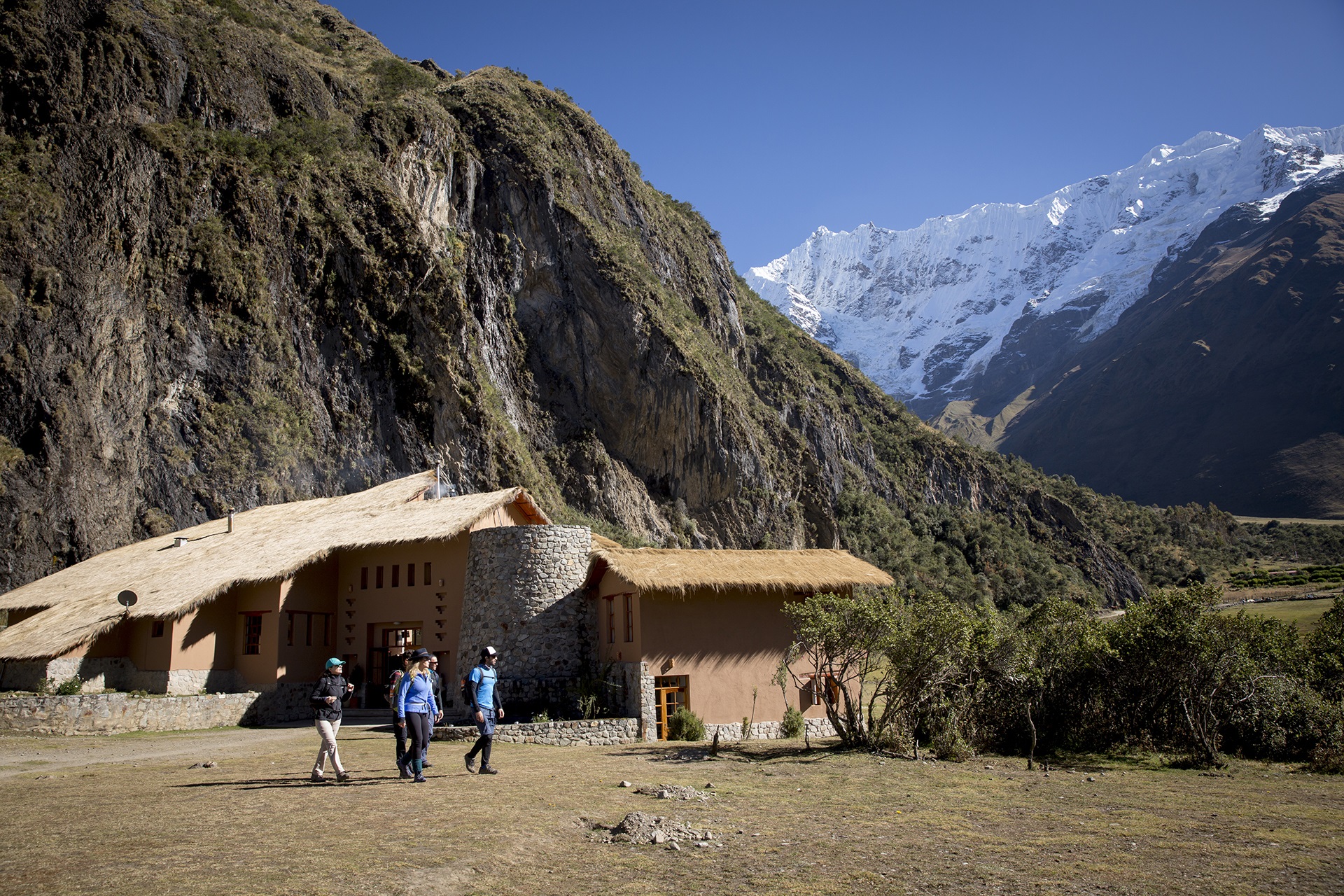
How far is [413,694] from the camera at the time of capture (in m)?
11.3

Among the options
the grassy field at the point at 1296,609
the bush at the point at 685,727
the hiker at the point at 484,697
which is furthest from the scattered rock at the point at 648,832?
the grassy field at the point at 1296,609

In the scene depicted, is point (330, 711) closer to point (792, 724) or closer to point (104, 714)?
point (104, 714)

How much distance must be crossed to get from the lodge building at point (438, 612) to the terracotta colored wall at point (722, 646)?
1.5 inches

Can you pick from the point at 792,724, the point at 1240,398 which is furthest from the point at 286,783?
the point at 1240,398

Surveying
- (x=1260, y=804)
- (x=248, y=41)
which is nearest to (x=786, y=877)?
(x=1260, y=804)

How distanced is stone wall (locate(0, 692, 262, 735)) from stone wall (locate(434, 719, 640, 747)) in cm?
669

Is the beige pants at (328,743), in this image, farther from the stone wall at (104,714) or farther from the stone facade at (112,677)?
the stone facade at (112,677)

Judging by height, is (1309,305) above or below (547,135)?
above

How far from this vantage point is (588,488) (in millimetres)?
52188

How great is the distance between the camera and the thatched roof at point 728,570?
20.3 m

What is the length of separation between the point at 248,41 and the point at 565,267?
21.1m

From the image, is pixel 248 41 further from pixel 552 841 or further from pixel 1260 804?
pixel 1260 804

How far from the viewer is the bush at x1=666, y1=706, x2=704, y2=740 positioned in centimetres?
1947

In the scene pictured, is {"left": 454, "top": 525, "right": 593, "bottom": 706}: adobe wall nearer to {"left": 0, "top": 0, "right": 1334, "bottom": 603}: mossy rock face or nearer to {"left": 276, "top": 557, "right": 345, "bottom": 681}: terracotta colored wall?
{"left": 276, "top": 557, "right": 345, "bottom": 681}: terracotta colored wall
